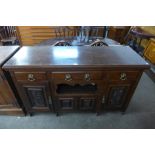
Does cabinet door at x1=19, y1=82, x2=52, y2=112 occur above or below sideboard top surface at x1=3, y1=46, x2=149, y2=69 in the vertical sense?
below

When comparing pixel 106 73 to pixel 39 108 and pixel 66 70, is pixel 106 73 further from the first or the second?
pixel 39 108

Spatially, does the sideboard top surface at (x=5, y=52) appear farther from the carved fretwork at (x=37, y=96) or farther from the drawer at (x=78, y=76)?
the drawer at (x=78, y=76)

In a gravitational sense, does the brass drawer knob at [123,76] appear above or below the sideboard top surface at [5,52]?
below

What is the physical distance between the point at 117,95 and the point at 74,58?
0.66m

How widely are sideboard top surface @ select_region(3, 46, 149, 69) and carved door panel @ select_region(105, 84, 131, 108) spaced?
0.91ft

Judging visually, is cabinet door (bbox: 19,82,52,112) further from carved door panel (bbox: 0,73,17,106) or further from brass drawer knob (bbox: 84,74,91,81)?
brass drawer knob (bbox: 84,74,91,81)

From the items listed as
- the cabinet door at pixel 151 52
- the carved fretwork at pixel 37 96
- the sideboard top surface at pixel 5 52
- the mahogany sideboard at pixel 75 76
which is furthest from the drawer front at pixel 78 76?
the cabinet door at pixel 151 52

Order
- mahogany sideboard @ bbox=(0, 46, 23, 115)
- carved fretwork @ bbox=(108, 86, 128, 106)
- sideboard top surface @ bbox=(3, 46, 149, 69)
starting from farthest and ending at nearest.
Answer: carved fretwork @ bbox=(108, 86, 128, 106) → mahogany sideboard @ bbox=(0, 46, 23, 115) → sideboard top surface @ bbox=(3, 46, 149, 69)

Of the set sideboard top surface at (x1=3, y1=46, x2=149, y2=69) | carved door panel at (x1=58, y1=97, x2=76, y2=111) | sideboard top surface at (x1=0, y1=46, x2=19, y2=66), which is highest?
sideboard top surface at (x1=3, y1=46, x2=149, y2=69)

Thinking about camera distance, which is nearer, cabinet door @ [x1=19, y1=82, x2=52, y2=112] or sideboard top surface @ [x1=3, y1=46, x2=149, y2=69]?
sideboard top surface @ [x1=3, y1=46, x2=149, y2=69]

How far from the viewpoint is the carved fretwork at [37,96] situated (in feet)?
4.18

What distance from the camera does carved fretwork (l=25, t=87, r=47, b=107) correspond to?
1.27 metres

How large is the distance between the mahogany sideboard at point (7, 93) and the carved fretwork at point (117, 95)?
1121mm

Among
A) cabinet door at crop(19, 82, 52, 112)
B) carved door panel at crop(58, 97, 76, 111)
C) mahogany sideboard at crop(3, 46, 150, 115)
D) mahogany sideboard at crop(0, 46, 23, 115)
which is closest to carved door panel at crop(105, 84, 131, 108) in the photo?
mahogany sideboard at crop(3, 46, 150, 115)
